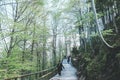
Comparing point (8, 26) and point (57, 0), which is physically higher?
point (57, 0)

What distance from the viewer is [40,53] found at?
34.7 m

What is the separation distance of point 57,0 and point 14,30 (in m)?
13.1

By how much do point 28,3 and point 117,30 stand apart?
7.08 m

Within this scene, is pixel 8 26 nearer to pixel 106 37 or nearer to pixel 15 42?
pixel 15 42

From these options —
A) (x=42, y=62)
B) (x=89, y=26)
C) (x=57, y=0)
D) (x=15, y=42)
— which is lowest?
(x=42, y=62)

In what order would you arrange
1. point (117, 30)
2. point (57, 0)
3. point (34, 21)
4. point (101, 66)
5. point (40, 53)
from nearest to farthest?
point (101, 66) → point (117, 30) → point (34, 21) → point (57, 0) → point (40, 53)

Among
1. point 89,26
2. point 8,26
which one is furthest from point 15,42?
point 89,26

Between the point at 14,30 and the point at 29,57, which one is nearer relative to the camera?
the point at 14,30

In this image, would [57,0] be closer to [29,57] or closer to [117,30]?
[29,57]

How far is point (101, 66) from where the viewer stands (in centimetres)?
1373

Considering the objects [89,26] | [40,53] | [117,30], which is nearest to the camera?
[117,30]

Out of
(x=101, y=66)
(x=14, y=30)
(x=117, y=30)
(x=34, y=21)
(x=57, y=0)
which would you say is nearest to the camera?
(x=101, y=66)

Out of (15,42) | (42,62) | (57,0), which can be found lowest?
(42,62)

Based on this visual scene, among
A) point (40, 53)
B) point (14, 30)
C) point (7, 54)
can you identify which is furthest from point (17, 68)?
point (40, 53)
